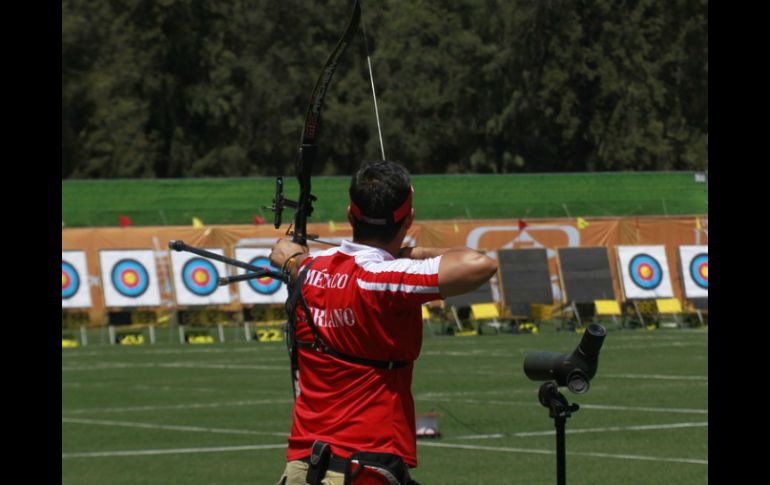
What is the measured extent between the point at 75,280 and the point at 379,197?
26.1 meters

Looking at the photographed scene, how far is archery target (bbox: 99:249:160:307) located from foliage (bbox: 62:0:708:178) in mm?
22855

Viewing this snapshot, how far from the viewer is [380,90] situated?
203 ft

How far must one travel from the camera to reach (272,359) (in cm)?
2477

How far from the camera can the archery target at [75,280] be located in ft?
101

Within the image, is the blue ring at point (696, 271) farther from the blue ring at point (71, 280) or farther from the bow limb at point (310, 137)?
the bow limb at point (310, 137)

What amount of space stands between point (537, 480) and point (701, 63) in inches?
1845

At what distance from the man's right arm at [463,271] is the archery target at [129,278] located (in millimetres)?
25953

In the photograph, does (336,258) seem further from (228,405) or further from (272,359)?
(272,359)

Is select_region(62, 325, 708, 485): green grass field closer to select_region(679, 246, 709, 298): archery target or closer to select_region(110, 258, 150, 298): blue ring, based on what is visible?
select_region(110, 258, 150, 298): blue ring

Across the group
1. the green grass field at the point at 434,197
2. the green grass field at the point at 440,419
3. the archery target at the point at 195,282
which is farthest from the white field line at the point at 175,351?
the green grass field at the point at 434,197

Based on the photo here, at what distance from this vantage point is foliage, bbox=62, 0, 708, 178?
54812 mm

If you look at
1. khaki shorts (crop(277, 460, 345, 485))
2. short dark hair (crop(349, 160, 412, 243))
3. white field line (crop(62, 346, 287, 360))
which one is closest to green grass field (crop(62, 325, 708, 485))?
white field line (crop(62, 346, 287, 360))

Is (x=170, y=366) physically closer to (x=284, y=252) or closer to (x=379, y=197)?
(x=284, y=252)

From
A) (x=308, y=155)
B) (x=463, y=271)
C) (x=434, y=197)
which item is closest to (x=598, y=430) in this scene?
(x=308, y=155)
